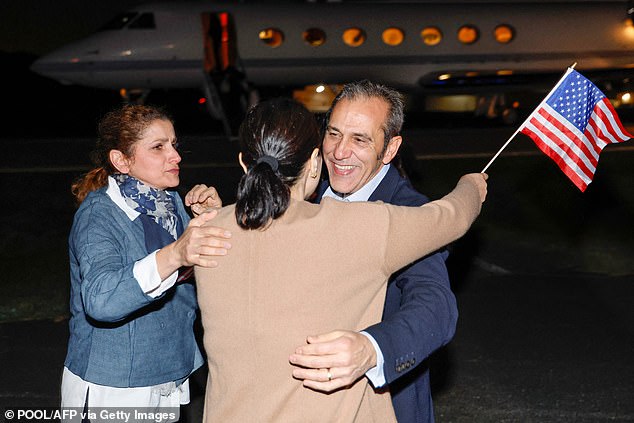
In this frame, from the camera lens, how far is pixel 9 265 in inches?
365

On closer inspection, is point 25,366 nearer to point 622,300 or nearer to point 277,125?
point 277,125

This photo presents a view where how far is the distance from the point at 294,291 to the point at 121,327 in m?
1.26

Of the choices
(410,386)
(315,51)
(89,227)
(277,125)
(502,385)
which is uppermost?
(315,51)

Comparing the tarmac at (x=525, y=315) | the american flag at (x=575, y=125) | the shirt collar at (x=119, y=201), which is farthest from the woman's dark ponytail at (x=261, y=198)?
the tarmac at (x=525, y=315)

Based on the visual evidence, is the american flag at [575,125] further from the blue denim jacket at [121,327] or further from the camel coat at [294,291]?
the blue denim jacket at [121,327]

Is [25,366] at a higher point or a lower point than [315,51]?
lower

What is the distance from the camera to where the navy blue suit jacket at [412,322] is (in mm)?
2277

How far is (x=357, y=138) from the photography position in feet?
10.2

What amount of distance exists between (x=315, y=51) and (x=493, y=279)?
13.5 meters

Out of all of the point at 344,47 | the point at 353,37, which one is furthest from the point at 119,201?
the point at 353,37

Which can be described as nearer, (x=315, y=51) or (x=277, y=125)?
(x=277, y=125)

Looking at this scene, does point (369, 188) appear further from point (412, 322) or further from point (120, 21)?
point (120, 21)

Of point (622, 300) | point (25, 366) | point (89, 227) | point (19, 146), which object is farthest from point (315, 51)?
point (89, 227)

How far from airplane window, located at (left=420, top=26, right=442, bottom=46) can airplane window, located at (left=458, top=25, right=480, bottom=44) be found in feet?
2.06
